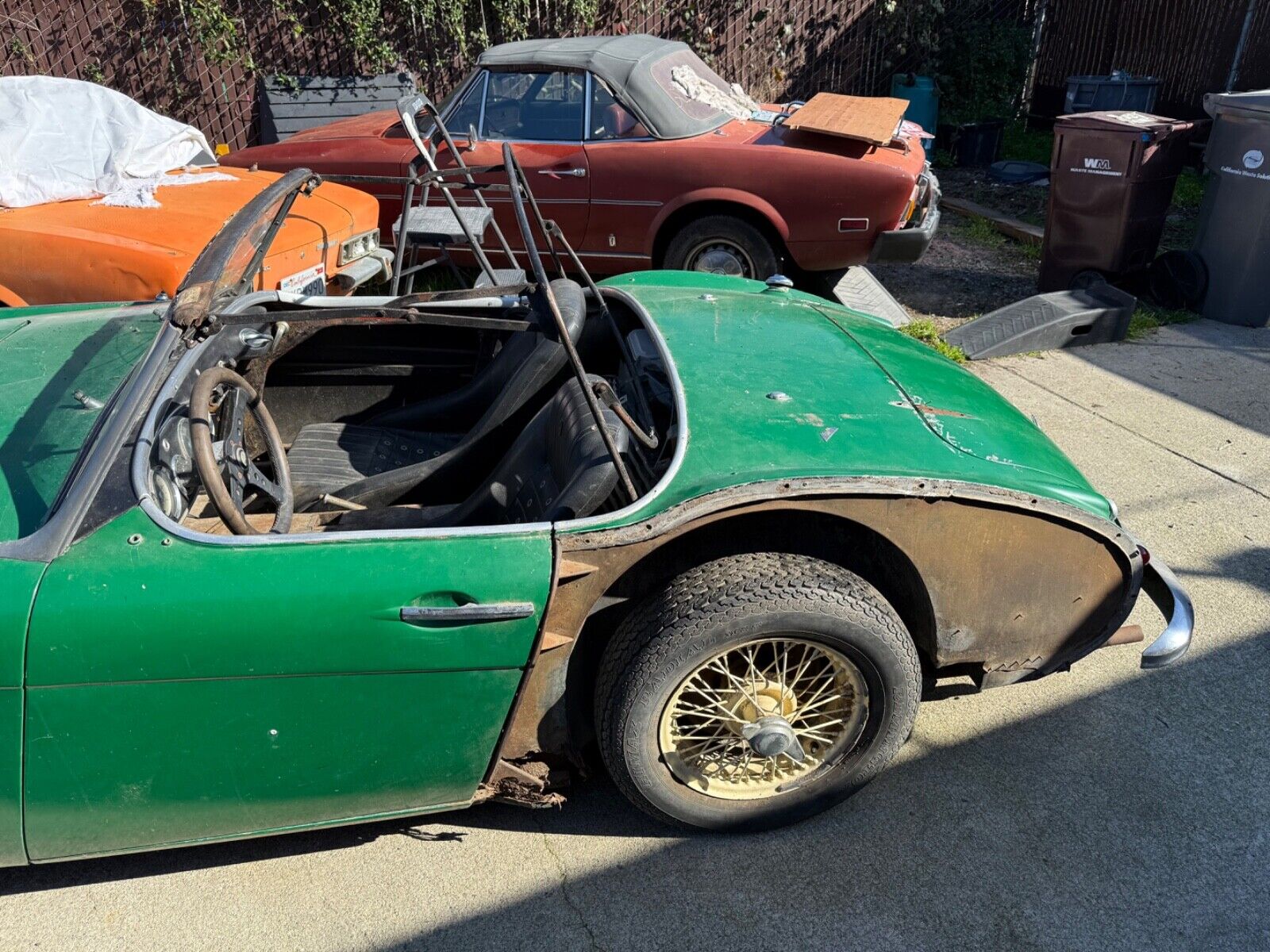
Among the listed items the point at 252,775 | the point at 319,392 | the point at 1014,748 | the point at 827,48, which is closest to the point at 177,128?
the point at 319,392

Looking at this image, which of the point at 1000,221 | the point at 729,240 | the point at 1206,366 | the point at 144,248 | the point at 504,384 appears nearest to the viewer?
the point at 504,384

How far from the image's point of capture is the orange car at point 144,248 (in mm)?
4219

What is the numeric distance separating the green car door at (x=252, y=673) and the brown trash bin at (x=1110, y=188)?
574 cm

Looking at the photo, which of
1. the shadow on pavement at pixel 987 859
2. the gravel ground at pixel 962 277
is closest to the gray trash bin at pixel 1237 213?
the gravel ground at pixel 962 277

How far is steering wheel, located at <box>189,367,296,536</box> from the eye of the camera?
214 cm

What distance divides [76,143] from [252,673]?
13.8ft

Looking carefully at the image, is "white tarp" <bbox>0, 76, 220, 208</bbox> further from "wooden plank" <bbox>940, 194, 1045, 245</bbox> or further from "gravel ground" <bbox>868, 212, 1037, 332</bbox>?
"wooden plank" <bbox>940, 194, 1045, 245</bbox>

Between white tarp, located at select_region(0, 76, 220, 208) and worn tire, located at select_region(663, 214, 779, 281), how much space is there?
9.53ft

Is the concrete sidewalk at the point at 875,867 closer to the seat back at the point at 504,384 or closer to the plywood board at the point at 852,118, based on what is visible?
the seat back at the point at 504,384

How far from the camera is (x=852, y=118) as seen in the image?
20.7ft

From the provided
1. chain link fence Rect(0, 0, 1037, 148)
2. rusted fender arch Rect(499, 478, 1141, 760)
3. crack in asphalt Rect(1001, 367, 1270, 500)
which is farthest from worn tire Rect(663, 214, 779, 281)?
chain link fence Rect(0, 0, 1037, 148)

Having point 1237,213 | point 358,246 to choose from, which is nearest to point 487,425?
point 358,246

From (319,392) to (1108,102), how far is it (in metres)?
9.70

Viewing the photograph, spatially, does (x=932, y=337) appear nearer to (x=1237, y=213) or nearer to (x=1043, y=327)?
(x=1043, y=327)
